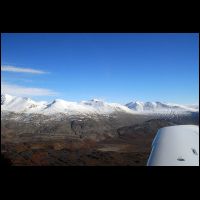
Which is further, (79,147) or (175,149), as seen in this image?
(79,147)

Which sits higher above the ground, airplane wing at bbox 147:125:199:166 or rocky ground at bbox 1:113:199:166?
airplane wing at bbox 147:125:199:166

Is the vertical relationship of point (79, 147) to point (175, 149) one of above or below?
below

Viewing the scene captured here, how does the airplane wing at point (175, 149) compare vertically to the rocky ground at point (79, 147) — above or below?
above

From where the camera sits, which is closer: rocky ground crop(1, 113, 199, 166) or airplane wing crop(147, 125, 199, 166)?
airplane wing crop(147, 125, 199, 166)

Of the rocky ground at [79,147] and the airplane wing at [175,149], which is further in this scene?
the rocky ground at [79,147]
